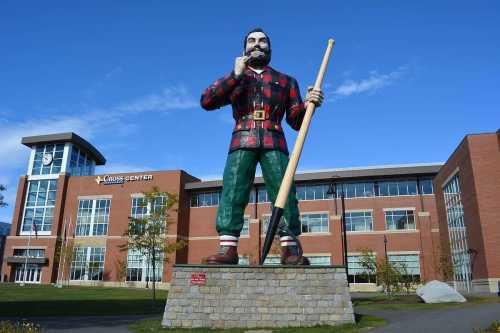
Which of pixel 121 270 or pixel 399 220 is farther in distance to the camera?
pixel 121 270

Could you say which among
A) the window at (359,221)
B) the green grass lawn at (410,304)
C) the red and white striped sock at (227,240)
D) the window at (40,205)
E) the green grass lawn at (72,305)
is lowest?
the green grass lawn at (72,305)

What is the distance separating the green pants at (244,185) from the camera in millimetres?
9172

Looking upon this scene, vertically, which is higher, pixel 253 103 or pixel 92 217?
pixel 92 217

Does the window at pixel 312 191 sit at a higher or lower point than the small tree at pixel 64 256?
higher

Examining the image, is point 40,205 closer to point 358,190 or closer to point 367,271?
point 358,190

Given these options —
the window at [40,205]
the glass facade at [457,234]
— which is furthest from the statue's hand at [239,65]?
the window at [40,205]

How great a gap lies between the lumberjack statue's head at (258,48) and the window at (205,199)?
125 feet

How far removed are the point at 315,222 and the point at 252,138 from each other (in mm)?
34813

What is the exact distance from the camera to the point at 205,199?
4841 centimetres

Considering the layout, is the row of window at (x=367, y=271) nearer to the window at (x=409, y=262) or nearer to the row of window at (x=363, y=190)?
the window at (x=409, y=262)

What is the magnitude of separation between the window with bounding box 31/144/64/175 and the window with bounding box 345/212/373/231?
110ft

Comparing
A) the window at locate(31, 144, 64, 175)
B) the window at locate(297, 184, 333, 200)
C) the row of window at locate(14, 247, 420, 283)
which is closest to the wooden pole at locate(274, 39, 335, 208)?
the row of window at locate(14, 247, 420, 283)

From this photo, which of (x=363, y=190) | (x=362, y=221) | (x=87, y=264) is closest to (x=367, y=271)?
(x=362, y=221)

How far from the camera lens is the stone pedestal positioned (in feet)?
27.7
